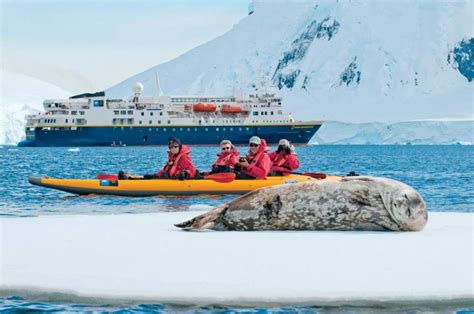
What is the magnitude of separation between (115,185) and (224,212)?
33.5 ft

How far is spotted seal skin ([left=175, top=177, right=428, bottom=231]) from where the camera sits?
9.80m

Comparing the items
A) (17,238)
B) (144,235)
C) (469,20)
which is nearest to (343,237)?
(144,235)

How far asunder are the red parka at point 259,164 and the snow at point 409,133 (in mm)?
111665

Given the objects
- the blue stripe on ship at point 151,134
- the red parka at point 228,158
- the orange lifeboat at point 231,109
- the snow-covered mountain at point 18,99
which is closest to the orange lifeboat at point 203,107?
the orange lifeboat at point 231,109

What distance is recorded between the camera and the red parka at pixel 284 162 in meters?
19.3

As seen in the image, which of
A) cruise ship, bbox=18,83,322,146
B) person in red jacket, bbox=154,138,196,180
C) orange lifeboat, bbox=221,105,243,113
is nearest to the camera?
person in red jacket, bbox=154,138,196,180

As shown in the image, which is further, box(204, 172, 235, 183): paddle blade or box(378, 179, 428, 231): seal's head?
box(204, 172, 235, 183): paddle blade

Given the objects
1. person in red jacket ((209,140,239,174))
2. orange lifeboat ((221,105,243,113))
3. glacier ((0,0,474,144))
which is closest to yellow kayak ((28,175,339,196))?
person in red jacket ((209,140,239,174))

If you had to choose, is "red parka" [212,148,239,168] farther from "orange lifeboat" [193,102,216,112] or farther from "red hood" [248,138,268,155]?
"orange lifeboat" [193,102,216,112]

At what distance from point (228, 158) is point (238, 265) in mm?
11542

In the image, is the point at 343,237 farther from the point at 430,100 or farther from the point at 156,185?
the point at 430,100

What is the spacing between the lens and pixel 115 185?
2014cm

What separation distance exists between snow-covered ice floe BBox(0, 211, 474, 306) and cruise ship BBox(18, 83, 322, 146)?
83.3 metres

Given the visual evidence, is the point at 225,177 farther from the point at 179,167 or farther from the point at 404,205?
the point at 404,205
